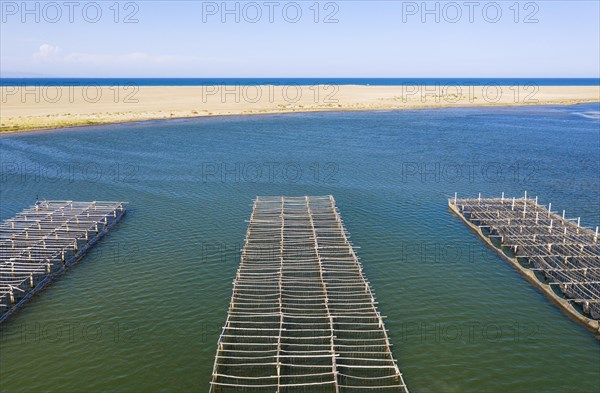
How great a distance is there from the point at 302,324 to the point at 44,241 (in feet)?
65.3

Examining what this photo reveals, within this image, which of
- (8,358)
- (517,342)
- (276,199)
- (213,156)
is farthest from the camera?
(213,156)

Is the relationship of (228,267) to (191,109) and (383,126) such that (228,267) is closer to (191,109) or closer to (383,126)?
(383,126)

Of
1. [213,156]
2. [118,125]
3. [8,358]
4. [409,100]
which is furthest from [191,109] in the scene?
[8,358]

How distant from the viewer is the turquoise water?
69.7 feet

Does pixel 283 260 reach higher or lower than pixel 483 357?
higher

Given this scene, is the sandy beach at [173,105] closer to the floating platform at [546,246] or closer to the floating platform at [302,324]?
the floating platform at [302,324]

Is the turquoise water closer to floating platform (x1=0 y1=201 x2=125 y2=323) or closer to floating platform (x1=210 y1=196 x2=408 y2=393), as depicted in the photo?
floating platform (x1=0 y1=201 x2=125 y2=323)

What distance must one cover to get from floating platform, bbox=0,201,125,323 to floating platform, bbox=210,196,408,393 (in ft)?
39.1

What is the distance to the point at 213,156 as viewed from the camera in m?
65.0

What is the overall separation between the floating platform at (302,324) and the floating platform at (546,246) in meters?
10.9

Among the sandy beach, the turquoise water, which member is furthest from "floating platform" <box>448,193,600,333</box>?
the sandy beach

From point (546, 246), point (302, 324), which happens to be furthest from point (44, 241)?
point (546, 246)

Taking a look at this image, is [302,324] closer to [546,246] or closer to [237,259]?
[237,259]

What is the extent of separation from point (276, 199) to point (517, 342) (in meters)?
25.6
